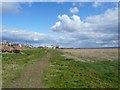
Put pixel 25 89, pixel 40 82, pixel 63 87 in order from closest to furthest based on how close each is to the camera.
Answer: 1. pixel 25 89
2. pixel 63 87
3. pixel 40 82

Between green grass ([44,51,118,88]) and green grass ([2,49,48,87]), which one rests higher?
green grass ([2,49,48,87])

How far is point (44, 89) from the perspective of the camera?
2166 cm

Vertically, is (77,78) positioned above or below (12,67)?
below

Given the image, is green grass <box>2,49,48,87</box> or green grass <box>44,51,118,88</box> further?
green grass <box>2,49,48,87</box>

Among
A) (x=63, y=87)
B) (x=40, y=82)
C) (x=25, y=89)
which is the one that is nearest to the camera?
(x=25, y=89)

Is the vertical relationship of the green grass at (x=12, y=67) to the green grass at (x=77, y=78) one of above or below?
above

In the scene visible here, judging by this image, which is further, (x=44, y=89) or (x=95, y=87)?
(x=95, y=87)

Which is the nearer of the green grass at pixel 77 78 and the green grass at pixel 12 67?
the green grass at pixel 77 78

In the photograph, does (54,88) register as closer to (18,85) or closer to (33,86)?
(33,86)

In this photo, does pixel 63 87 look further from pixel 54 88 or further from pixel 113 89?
pixel 113 89

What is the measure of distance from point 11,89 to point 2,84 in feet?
9.15

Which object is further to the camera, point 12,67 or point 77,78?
point 12,67

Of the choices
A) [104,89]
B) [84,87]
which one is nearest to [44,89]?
[84,87]

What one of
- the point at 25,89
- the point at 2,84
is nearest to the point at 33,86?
the point at 25,89
